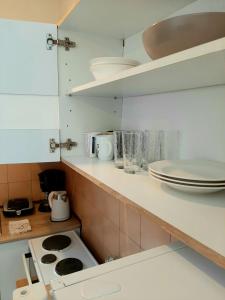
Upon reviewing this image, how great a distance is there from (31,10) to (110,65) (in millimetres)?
1270

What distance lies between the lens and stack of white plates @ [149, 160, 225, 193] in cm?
51

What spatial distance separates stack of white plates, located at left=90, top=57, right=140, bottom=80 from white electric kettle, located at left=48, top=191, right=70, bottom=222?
1.05m

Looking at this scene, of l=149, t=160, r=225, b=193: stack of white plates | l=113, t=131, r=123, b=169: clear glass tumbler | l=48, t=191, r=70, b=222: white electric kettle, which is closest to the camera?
l=149, t=160, r=225, b=193: stack of white plates

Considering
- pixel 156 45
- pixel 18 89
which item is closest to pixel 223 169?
Answer: pixel 156 45

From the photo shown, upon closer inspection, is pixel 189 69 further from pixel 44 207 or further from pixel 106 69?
pixel 44 207

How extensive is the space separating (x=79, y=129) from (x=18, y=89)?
1.00 ft

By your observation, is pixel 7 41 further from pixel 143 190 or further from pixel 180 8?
pixel 143 190

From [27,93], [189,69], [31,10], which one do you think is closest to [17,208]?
[27,93]

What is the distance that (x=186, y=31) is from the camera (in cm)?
50

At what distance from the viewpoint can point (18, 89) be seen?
1.03m

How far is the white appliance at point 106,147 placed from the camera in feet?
3.36

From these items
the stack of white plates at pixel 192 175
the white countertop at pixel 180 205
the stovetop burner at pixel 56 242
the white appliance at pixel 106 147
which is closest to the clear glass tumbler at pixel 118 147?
→ the white appliance at pixel 106 147

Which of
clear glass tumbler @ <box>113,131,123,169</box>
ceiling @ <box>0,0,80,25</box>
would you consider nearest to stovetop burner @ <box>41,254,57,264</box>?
clear glass tumbler @ <box>113,131,123,169</box>

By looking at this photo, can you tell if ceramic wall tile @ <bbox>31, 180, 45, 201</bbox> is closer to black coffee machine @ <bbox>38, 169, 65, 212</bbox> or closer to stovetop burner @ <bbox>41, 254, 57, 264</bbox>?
black coffee machine @ <bbox>38, 169, 65, 212</bbox>
